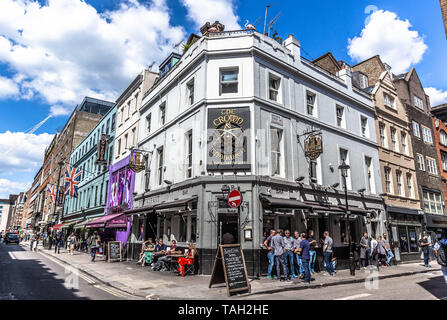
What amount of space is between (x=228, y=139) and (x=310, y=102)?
7168 millimetres

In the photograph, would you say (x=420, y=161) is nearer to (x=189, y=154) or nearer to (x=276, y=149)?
(x=276, y=149)

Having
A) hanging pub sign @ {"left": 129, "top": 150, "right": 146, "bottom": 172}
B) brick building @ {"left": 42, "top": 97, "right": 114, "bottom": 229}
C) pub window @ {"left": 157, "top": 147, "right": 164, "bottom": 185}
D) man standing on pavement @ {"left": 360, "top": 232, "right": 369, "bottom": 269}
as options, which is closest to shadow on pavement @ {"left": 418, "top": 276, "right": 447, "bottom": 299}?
man standing on pavement @ {"left": 360, "top": 232, "right": 369, "bottom": 269}

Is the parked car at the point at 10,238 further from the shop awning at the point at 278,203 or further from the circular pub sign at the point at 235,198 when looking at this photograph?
the circular pub sign at the point at 235,198

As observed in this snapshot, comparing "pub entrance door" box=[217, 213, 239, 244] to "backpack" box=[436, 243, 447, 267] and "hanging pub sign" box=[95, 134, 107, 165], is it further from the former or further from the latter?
"hanging pub sign" box=[95, 134, 107, 165]

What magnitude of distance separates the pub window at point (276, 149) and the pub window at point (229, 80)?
120 inches

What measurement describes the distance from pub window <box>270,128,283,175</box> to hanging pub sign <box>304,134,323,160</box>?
1.68 meters

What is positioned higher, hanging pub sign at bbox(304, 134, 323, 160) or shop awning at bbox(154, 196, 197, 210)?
hanging pub sign at bbox(304, 134, 323, 160)

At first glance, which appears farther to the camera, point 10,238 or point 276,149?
point 10,238

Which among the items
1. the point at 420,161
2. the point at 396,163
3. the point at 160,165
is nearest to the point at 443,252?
the point at 160,165

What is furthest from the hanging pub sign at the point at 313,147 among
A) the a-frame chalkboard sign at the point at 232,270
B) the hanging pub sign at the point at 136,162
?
the hanging pub sign at the point at 136,162

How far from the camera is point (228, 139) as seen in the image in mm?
14125

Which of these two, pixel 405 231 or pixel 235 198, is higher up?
pixel 235 198

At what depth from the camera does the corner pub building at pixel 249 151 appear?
43.8 feet

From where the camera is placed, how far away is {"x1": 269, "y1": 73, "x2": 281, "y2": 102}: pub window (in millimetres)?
16000
